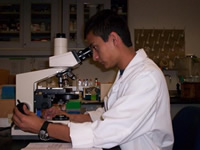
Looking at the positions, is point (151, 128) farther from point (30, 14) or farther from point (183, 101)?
point (30, 14)

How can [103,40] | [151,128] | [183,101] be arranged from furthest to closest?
1. [183,101]
2. [103,40]
3. [151,128]

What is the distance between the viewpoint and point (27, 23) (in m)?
3.03

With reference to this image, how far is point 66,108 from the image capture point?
5.09 ft

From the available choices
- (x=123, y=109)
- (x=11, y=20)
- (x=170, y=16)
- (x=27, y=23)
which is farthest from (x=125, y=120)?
(x=170, y=16)

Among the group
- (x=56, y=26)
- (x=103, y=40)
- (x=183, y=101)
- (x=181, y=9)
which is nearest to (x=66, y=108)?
(x=103, y=40)

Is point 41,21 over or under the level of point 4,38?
over

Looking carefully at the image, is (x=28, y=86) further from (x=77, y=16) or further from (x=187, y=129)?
(x=77, y=16)

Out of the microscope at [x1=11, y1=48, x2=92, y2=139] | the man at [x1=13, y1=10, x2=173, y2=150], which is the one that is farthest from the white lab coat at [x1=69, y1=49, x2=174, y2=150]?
the microscope at [x1=11, y1=48, x2=92, y2=139]

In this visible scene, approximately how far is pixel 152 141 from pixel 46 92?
0.57 meters

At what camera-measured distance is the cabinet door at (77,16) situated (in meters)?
3.06

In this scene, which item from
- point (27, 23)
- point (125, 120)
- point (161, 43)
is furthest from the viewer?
point (161, 43)

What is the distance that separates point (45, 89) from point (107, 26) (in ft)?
1.47

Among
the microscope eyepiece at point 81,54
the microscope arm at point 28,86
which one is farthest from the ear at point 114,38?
the microscope arm at point 28,86

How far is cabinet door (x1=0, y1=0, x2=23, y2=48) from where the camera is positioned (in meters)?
3.04
